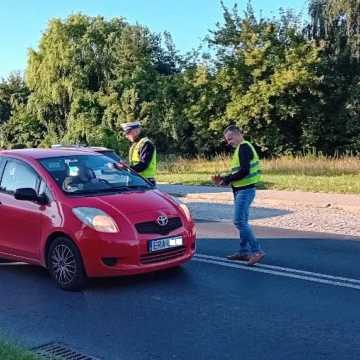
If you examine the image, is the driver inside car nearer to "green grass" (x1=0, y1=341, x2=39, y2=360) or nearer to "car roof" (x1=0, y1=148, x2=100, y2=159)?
"car roof" (x1=0, y1=148, x2=100, y2=159)

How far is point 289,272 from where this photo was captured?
7.85 m

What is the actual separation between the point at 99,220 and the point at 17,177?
163 centimetres

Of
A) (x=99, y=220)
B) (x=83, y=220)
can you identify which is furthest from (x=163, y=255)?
(x=83, y=220)

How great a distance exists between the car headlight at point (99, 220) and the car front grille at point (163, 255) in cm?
46

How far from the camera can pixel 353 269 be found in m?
7.96

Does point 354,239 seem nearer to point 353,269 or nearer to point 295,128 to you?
point 353,269

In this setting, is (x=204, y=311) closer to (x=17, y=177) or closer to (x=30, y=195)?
(x=30, y=195)

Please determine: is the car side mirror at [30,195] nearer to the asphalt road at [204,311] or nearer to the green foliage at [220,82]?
the asphalt road at [204,311]

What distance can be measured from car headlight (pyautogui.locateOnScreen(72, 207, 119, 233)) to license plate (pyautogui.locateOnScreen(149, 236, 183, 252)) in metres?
0.44

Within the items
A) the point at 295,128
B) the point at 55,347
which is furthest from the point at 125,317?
the point at 295,128

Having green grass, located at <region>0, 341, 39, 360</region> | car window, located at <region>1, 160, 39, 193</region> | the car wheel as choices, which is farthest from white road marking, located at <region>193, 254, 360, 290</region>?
green grass, located at <region>0, 341, 39, 360</region>

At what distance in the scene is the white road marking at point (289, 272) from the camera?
7.23 metres

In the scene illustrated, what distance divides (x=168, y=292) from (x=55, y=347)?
1.94 m

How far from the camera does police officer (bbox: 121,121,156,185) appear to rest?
991 centimetres
